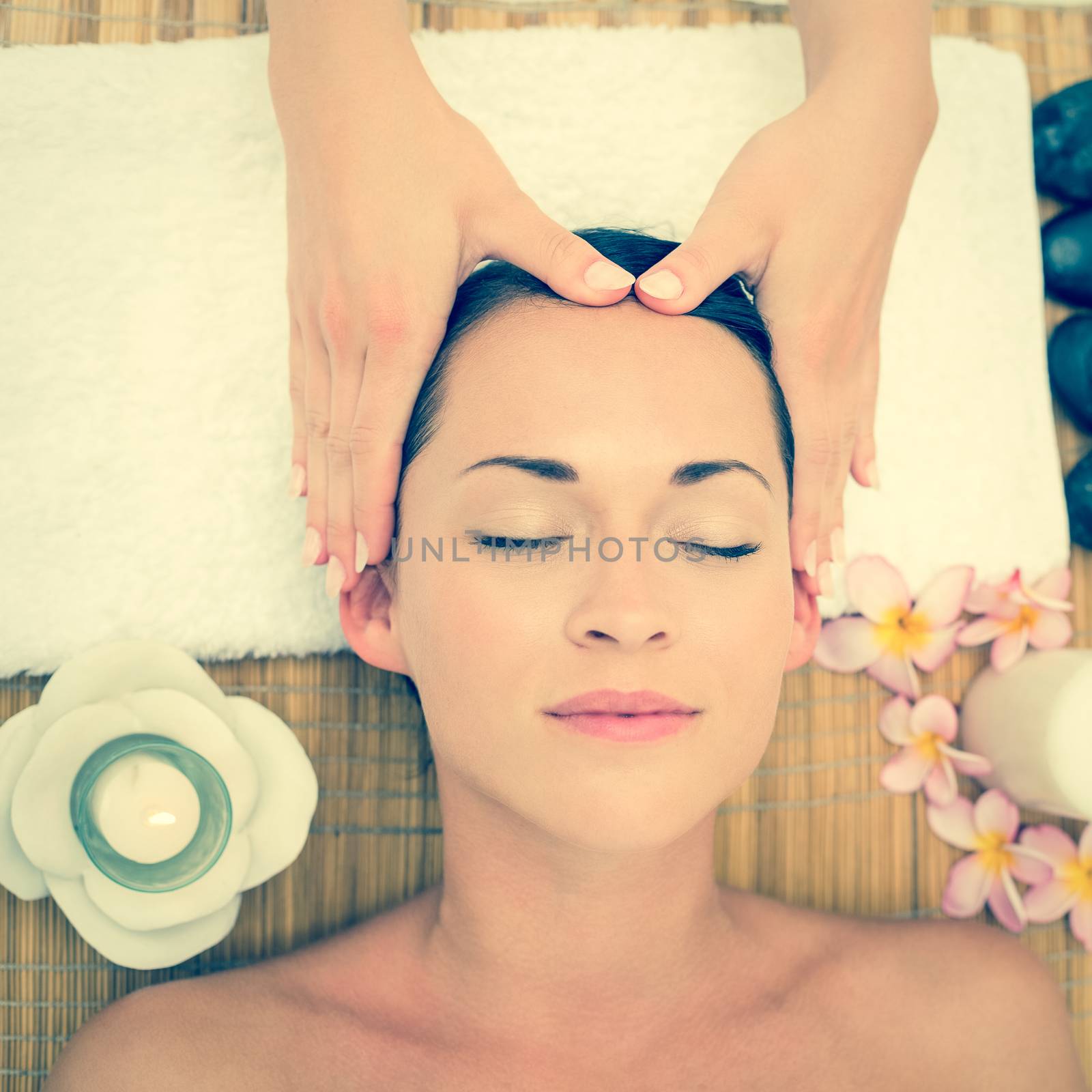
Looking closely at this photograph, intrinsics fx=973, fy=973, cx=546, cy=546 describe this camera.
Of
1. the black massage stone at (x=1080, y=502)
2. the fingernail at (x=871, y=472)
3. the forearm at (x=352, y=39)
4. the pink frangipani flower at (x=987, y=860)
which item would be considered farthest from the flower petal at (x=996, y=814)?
the forearm at (x=352, y=39)

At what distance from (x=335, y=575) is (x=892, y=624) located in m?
0.76

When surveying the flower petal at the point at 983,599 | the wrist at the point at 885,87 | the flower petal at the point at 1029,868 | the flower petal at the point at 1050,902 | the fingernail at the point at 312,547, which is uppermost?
the wrist at the point at 885,87

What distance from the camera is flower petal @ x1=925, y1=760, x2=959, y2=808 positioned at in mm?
1378

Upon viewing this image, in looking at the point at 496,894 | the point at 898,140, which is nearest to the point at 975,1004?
the point at 496,894

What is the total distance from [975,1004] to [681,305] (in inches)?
35.4

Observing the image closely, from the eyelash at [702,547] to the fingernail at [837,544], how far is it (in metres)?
0.23

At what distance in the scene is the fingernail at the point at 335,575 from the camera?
110 centimetres

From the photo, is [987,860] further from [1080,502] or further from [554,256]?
[554,256]

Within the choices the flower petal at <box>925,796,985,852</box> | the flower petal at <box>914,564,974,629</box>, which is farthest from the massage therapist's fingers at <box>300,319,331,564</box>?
the flower petal at <box>925,796,985,852</box>

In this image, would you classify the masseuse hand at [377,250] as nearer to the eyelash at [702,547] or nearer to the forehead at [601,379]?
the forehead at [601,379]

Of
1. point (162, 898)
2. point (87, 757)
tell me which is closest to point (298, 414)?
point (87, 757)

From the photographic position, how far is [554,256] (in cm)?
98

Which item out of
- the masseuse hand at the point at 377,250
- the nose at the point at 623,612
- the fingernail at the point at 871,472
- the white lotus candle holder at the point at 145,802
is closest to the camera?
the nose at the point at 623,612

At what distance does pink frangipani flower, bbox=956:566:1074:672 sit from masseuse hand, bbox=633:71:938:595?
33cm
